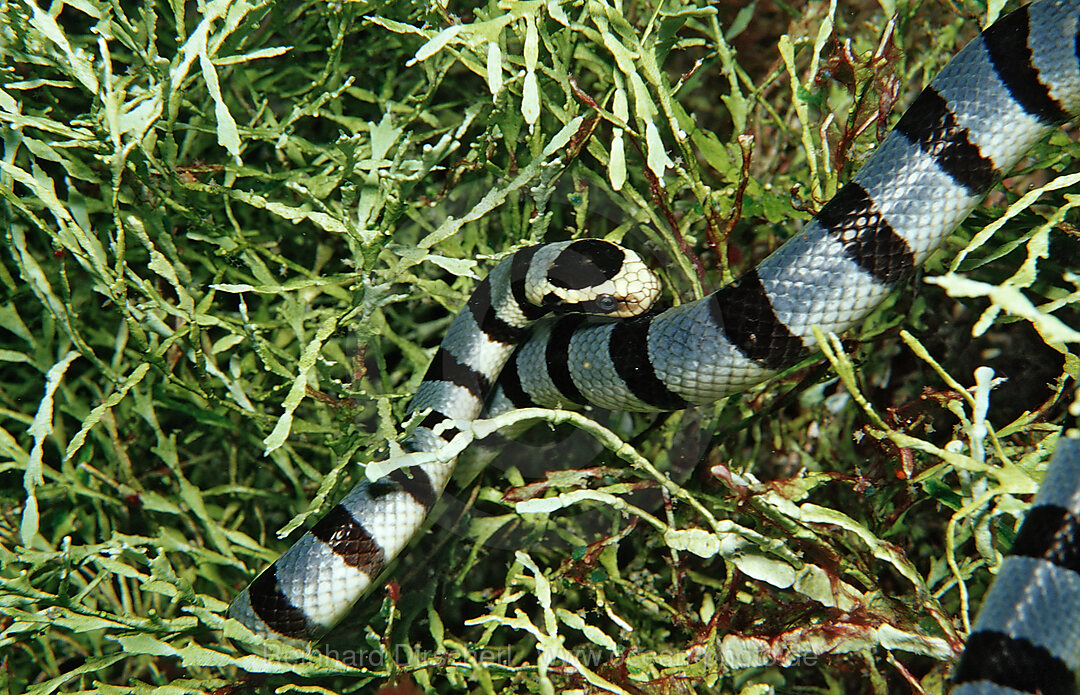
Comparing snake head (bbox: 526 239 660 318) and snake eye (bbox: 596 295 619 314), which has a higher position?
snake head (bbox: 526 239 660 318)

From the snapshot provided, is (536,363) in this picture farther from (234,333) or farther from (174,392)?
(174,392)

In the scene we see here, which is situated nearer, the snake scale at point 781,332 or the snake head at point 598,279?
the snake scale at point 781,332

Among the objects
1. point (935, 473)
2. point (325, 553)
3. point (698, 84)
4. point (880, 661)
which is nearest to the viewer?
point (935, 473)

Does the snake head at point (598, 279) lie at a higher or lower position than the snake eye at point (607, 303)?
higher

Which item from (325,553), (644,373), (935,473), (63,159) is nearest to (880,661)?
(935,473)

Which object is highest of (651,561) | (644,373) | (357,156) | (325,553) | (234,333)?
(357,156)

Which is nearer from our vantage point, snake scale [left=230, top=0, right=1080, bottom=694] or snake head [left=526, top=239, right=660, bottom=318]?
snake scale [left=230, top=0, right=1080, bottom=694]
